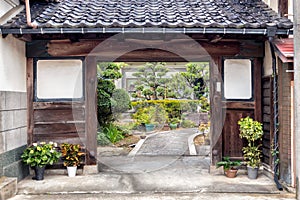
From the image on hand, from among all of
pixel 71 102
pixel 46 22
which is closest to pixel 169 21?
pixel 46 22

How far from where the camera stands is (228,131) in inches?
238

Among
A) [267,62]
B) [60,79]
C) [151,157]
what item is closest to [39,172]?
[60,79]

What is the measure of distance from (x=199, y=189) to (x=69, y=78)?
327 centimetres

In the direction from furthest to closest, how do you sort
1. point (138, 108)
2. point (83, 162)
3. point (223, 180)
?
point (138, 108), point (83, 162), point (223, 180)

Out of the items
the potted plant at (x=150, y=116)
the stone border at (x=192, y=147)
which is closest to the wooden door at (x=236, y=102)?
the stone border at (x=192, y=147)

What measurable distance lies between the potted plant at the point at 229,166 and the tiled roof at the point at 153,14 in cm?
→ 257

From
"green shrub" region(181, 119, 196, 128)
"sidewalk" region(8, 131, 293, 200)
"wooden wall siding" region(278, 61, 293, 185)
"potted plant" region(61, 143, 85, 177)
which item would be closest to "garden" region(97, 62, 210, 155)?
"green shrub" region(181, 119, 196, 128)

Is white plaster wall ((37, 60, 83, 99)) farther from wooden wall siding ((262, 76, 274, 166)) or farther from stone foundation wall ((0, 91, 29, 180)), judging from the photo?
wooden wall siding ((262, 76, 274, 166))

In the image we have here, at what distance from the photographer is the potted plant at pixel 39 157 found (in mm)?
5398

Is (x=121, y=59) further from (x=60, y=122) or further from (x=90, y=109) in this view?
(x=60, y=122)

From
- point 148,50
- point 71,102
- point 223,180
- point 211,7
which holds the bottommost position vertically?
point 223,180

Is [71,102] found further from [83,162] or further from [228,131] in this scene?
[228,131]

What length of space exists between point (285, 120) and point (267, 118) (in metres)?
0.81

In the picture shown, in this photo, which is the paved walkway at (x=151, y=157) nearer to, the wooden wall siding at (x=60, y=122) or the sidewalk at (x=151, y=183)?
the sidewalk at (x=151, y=183)
